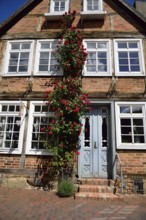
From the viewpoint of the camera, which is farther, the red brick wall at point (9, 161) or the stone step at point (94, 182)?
the red brick wall at point (9, 161)

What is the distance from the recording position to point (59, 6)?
9.12m

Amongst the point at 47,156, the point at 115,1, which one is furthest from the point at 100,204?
the point at 115,1

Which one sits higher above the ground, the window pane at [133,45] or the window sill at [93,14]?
the window sill at [93,14]

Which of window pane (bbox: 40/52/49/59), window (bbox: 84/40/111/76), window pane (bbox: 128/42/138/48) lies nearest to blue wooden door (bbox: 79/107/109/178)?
window (bbox: 84/40/111/76)

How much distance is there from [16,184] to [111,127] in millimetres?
4037

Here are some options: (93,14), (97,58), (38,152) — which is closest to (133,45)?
(97,58)

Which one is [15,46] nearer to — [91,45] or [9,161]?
[91,45]

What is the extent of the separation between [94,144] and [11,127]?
3.36 meters

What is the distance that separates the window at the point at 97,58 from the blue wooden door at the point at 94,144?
1619 millimetres

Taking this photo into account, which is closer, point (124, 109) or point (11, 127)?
point (124, 109)

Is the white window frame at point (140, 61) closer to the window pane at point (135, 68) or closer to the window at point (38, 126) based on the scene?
the window pane at point (135, 68)

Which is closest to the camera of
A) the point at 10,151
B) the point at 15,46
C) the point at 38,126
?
the point at 10,151

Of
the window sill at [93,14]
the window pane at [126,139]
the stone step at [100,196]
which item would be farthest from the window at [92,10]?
the stone step at [100,196]

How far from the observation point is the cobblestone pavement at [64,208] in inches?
162
